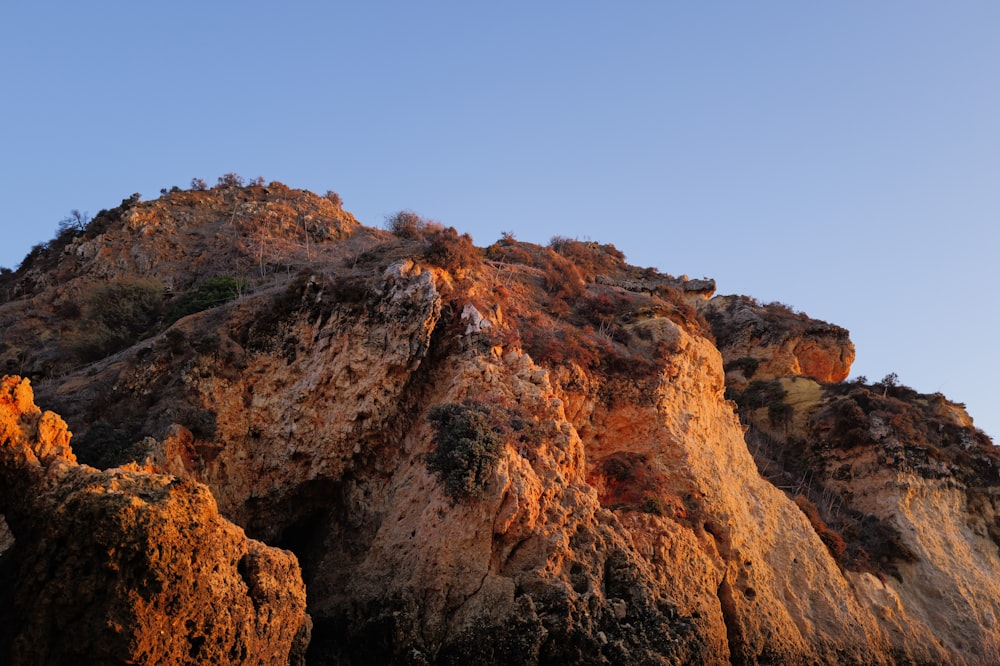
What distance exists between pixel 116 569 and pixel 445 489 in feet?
25.7

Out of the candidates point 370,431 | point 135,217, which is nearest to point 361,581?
point 370,431

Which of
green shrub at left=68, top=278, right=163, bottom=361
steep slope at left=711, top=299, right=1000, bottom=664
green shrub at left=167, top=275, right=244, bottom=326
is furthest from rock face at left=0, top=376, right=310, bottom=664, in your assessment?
steep slope at left=711, top=299, right=1000, bottom=664

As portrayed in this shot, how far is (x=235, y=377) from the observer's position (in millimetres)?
20672

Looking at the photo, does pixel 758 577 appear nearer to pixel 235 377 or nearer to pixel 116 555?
pixel 235 377

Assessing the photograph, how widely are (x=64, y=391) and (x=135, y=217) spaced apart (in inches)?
711

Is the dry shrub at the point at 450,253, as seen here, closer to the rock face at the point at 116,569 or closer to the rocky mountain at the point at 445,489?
the rocky mountain at the point at 445,489

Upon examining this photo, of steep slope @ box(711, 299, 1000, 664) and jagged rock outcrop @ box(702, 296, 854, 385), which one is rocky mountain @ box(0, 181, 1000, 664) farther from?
jagged rock outcrop @ box(702, 296, 854, 385)

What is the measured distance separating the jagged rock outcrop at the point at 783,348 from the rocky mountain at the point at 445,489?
7.87 m

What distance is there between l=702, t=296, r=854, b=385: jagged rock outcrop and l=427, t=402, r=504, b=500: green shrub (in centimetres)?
2390

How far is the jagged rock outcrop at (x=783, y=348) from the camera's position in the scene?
135ft

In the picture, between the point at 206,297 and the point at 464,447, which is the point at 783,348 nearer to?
the point at 464,447

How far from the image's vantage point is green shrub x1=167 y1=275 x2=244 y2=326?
27328 mm

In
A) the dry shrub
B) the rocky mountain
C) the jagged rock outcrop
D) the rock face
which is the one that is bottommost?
the rock face

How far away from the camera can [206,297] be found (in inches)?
1105
